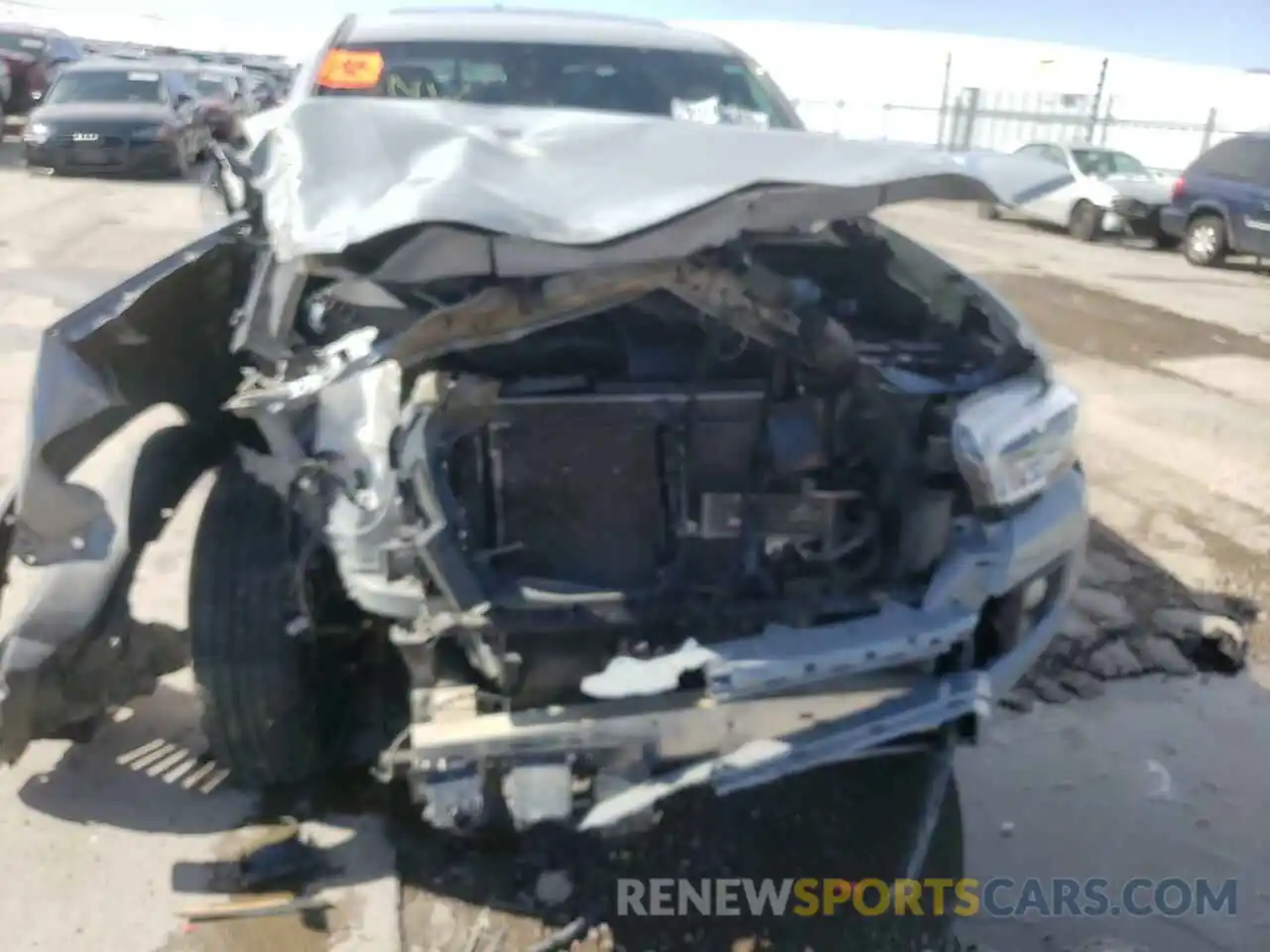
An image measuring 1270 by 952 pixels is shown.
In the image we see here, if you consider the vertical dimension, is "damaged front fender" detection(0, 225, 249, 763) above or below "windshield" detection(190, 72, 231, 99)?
above

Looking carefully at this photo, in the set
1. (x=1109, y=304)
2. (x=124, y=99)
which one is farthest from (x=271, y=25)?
(x=1109, y=304)

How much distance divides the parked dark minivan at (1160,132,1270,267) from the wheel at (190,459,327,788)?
13223 mm

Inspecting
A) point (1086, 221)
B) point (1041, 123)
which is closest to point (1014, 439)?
point (1086, 221)

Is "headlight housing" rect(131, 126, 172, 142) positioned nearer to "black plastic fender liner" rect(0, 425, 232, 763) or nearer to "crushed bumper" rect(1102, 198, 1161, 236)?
"crushed bumper" rect(1102, 198, 1161, 236)

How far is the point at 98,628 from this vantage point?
9.78 ft

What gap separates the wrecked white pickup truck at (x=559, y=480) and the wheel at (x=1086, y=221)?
13928 millimetres

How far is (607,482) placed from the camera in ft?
8.91

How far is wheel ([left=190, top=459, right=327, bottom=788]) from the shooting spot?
2.96 m

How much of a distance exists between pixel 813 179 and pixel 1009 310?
1244 millimetres

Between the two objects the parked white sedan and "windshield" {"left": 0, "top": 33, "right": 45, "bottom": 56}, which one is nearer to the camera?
the parked white sedan

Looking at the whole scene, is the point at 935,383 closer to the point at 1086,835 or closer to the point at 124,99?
the point at 1086,835

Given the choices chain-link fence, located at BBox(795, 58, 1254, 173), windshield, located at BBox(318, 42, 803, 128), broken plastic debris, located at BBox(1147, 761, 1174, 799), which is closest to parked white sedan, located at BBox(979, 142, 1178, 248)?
chain-link fence, located at BBox(795, 58, 1254, 173)

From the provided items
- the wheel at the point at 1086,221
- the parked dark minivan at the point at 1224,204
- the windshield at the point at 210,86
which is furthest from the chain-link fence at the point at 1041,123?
the windshield at the point at 210,86

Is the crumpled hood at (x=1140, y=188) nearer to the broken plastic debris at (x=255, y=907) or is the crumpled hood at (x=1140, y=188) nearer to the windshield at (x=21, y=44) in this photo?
the broken plastic debris at (x=255, y=907)
